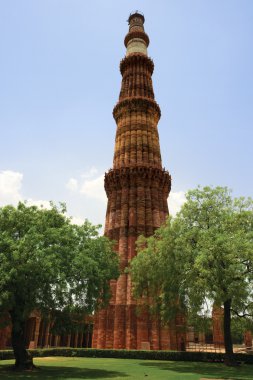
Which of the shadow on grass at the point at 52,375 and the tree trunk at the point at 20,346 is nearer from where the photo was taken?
the shadow on grass at the point at 52,375

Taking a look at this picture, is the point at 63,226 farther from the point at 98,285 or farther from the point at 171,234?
the point at 171,234

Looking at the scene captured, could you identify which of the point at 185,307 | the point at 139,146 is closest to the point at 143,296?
the point at 185,307

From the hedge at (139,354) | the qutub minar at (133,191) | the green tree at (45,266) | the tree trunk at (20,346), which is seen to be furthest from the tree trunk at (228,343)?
the tree trunk at (20,346)

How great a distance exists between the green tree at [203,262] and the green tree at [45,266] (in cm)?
411

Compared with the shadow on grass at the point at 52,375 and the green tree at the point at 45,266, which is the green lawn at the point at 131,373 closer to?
the shadow on grass at the point at 52,375

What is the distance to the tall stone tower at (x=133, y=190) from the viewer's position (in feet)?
104

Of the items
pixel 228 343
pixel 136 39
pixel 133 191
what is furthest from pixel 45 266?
pixel 136 39

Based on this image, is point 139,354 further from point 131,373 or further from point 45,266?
point 45,266

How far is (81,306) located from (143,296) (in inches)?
412

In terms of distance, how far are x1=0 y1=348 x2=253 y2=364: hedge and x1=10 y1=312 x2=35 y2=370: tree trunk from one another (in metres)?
10.7

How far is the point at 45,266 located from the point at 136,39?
4489 centimetres

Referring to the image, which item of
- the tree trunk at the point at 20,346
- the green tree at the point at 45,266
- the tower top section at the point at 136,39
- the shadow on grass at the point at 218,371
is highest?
the tower top section at the point at 136,39

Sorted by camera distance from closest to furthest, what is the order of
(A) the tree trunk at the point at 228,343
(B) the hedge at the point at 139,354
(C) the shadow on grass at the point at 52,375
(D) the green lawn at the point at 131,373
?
1. (C) the shadow on grass at the point at 52,375
2. (D) the green lawn at the point at 131,373
3. (A) the tree trunk at the point at 228,343
4. (B) the hedge at the point at 139,354

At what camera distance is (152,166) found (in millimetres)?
40438
